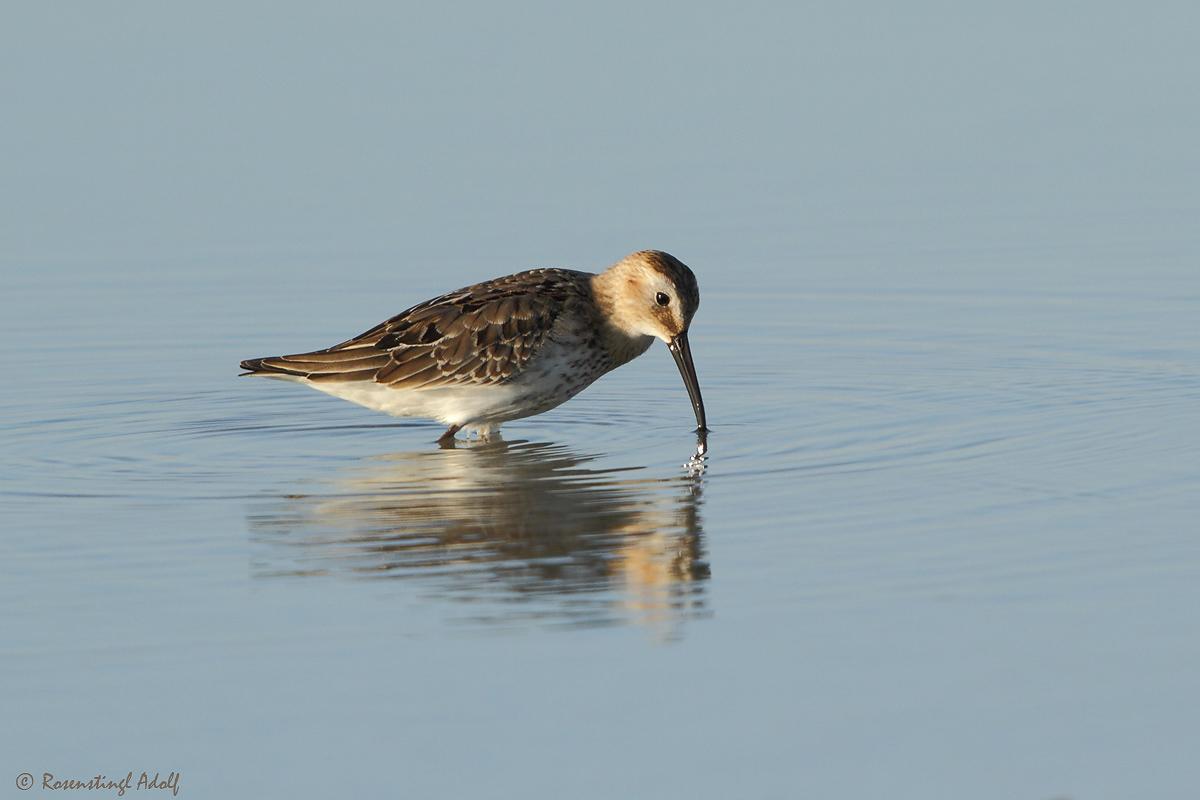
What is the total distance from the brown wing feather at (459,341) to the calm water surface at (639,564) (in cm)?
51

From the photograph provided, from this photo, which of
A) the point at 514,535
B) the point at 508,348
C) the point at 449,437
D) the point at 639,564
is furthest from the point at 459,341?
the point at 639,564

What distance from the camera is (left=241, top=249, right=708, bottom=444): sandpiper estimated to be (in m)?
11.9

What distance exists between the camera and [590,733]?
6629 mm

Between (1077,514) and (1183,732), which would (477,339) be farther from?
(1183,732)

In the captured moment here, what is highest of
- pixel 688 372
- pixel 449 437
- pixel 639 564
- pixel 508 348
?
pixel 508 348

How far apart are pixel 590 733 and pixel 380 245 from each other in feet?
37.5

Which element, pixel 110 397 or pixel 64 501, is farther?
pixel 110 397

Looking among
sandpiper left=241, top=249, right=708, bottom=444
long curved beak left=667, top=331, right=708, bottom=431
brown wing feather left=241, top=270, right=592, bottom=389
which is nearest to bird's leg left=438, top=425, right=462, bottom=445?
sandpiper left=241, top=249, right=708, bottom=444

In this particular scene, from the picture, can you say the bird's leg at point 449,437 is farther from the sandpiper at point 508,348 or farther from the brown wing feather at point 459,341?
the brown wing feather at point 459,341

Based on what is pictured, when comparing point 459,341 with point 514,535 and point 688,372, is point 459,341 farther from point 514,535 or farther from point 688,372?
point 514,535

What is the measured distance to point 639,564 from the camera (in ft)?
29.2

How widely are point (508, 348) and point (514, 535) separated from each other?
2.57 metres

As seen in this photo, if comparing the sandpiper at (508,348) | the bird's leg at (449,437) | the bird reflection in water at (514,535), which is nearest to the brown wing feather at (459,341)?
the sandpiper at (508,348)

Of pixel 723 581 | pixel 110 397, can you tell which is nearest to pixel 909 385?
pixel 723 581
